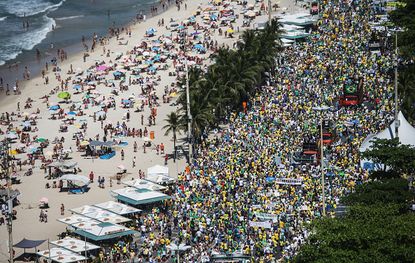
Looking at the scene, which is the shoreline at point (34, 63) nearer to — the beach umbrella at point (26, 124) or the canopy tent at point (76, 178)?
the beach umbrella at point (26, 124)

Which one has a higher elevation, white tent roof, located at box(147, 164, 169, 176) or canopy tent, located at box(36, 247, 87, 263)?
white tent roof, located at box(147, 164, 169, 176)

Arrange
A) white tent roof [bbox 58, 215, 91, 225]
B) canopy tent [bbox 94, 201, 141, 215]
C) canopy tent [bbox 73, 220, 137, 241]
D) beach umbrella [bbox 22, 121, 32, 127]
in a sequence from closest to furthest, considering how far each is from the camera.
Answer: canopy tent [bbox 73, 220, 137, 241]
white tent roof [bbox 58, 215, 91, 225]
canopy tent [bbox 94, 201, 141, 215]
beach umbrella [bbox 22, 121, 32, 127]

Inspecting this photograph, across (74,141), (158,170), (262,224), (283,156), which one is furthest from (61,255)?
(74,141)

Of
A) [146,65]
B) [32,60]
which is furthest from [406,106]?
[32,60]

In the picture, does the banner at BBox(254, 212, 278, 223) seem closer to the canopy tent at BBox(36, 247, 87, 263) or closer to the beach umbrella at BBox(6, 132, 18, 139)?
the canopy tent at BBox(36, 247, 87, 263)

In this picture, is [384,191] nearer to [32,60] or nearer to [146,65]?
[146,65]

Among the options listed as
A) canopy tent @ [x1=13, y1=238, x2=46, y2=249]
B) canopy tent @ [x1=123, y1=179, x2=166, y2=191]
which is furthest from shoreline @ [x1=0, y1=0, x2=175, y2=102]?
canopy tent @ [x1=13, y1=238, x2=46, y2=249]

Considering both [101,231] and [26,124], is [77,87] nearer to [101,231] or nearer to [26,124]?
[26,124]
